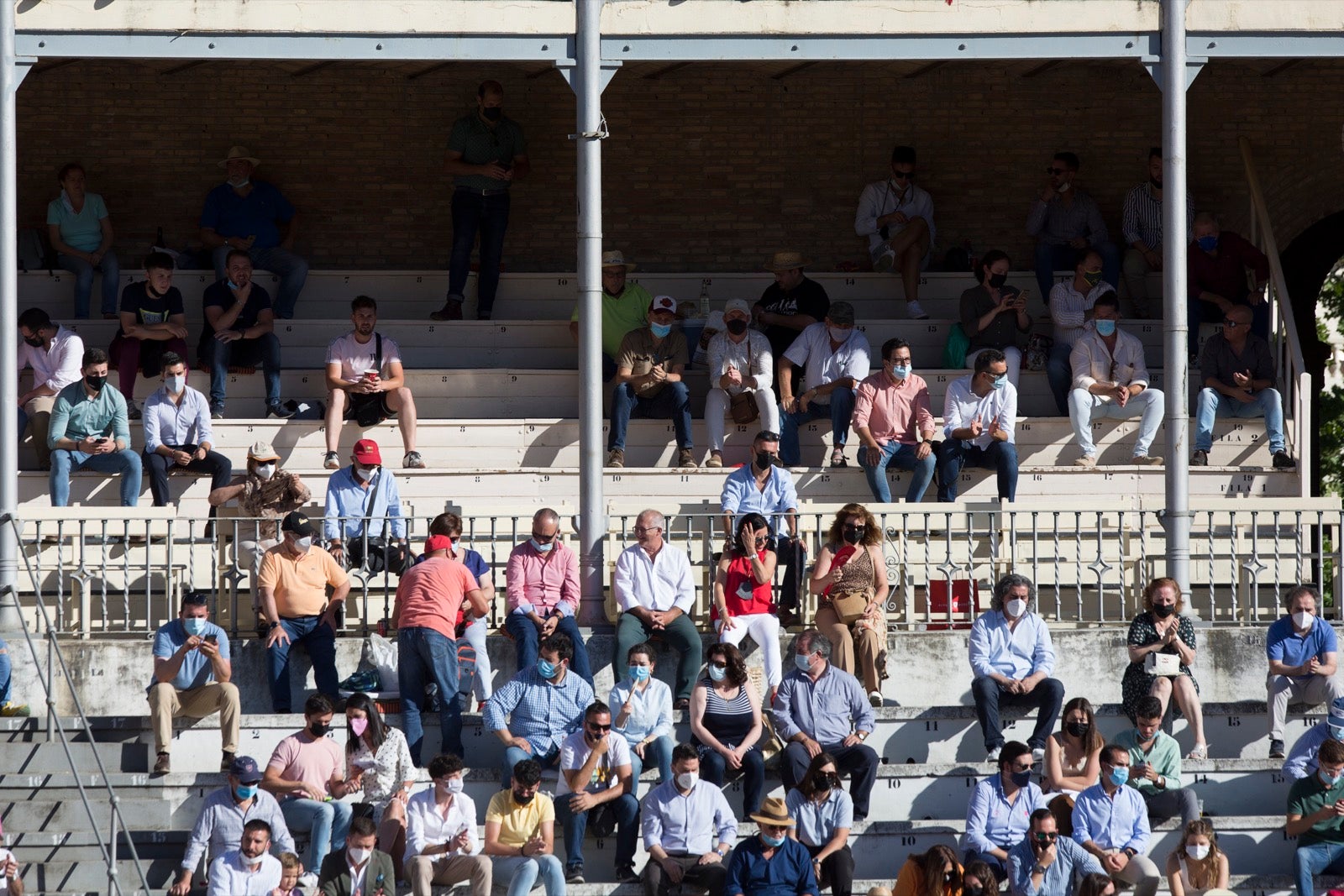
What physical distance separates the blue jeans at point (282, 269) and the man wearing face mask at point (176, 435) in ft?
7.78

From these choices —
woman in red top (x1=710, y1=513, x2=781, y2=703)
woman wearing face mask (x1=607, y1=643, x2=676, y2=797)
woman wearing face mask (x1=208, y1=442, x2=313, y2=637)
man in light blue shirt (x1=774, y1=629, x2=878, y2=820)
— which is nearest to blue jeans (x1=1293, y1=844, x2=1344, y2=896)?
man in light blue shirt (x1=774, y1=629, x2=878, y2=820)

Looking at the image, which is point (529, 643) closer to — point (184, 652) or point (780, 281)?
point (184, 652)

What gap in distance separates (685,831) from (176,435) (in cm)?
568

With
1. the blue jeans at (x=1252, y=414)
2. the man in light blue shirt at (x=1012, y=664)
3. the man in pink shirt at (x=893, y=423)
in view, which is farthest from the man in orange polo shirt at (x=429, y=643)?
the blue jeans at (x=1252, y=414)

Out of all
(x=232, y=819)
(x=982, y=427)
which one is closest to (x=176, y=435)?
(x=232, y=819)

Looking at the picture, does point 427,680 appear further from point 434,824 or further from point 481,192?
point 481,192

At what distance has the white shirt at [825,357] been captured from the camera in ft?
56.3

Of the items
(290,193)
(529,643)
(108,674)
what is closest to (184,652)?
(108,674)

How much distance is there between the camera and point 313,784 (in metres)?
12.9

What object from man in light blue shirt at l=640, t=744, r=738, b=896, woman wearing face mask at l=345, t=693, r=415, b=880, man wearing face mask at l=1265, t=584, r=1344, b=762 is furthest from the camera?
man wearing face mask at l=1265, t=584, r=1344, b=762

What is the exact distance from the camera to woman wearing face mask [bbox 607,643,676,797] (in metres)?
13.4

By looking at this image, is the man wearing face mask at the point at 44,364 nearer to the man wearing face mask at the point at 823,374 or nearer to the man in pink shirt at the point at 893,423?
the man wearing face mask at the point at 823,374

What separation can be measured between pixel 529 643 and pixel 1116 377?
5.87 m

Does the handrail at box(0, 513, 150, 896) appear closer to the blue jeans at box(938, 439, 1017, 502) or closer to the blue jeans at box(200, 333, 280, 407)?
the blue jeans at box(200, 333, 280, 407)
